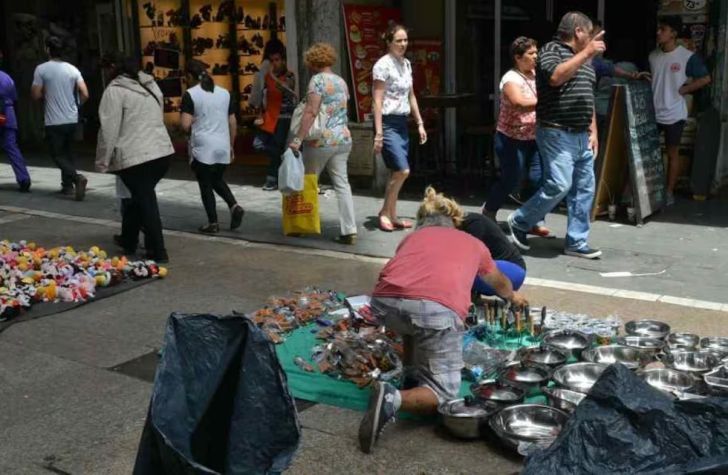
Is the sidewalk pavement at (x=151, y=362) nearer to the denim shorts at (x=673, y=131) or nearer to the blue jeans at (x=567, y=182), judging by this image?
the blue jeans at (x=567, y=182)

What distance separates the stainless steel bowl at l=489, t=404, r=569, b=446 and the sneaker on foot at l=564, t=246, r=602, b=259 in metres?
3.25

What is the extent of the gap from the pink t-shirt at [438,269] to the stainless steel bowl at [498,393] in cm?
42

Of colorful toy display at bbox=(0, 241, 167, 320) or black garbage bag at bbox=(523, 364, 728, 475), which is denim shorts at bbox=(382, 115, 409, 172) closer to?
colorful toy display at bbox=(0, 241, 167, 320)

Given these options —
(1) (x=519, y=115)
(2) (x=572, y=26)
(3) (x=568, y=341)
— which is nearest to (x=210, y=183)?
(1) (x=519, y=115)

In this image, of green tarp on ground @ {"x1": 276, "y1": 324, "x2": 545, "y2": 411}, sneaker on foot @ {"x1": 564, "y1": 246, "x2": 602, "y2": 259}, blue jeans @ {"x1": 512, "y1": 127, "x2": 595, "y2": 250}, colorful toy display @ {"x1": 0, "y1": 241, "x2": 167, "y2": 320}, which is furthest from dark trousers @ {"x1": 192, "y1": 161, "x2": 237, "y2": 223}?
green tarp on ground @ {"x1": 276, "y1": 324, "x2": 545, "y2": 411}

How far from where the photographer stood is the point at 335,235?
827cm

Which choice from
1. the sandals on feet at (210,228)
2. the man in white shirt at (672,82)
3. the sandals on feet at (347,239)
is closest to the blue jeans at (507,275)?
the sandals on feet at (347,239)

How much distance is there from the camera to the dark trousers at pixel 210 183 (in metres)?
8.13

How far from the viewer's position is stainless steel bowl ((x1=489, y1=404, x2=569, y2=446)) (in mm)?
3969

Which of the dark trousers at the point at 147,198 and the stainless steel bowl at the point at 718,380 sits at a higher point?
the dark trousers at the point at 147,198

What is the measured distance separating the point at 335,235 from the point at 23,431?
4321mm

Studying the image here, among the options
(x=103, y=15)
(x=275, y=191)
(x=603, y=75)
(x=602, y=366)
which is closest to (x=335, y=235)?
(x=275, y=191)

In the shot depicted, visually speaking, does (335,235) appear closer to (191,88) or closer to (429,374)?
(191,88)

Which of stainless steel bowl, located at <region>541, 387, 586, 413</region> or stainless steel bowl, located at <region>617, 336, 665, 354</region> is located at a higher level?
stainless steel bowl, located at <region>617, 336, 665, 354</region>
